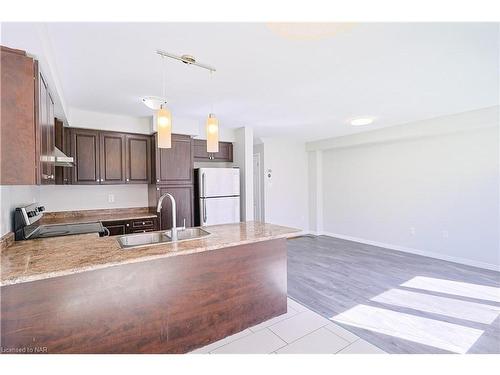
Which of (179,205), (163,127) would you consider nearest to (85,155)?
(179,205)

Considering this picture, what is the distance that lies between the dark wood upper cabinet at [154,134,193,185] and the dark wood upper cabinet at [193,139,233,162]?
1.34 feet

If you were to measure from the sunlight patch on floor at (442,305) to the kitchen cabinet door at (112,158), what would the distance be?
384cm

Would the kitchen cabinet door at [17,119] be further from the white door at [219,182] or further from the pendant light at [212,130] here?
the white door at [219,182]

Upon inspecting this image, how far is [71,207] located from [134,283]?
2.72 meters

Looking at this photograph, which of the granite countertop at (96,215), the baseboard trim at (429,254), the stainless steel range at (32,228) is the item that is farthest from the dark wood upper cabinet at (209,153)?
the baseboard trim at (429,254)

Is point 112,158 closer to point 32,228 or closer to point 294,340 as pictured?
point 32,228

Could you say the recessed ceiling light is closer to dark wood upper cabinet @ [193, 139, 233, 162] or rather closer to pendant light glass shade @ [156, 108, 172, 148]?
dark wood upper cabinet @ [193, 139, 233, 162]

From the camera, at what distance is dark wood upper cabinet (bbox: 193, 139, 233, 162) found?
445 cm

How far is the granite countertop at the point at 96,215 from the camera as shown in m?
3.35

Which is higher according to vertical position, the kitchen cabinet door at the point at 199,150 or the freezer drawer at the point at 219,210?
the kitchen cabinet door at the point at 199,150

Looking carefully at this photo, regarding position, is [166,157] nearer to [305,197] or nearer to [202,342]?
[202,342]

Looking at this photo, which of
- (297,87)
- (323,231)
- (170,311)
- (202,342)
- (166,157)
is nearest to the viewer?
(170,311)
